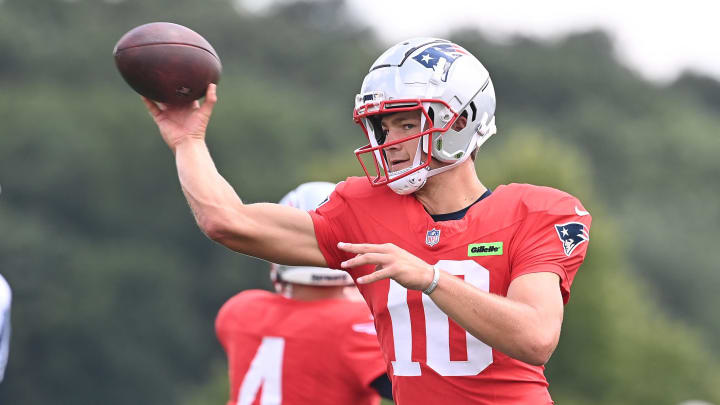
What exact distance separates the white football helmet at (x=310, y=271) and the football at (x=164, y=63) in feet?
5.13

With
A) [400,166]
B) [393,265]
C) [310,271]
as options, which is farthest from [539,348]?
[310,271]

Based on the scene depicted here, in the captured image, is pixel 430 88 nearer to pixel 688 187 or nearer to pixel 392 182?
pixel 392 182

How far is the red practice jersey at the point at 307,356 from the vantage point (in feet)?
18.2

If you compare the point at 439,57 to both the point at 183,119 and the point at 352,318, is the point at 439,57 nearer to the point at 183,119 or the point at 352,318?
the point at 183,119

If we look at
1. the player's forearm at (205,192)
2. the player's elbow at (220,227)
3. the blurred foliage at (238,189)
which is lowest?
the blurred foliage at (238,189)

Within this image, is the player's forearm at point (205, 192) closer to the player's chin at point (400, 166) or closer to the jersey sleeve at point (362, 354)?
the player's chin at point (400, 166)

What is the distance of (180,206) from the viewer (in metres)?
46.1

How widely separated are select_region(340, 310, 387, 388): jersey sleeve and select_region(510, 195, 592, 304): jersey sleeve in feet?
4.88

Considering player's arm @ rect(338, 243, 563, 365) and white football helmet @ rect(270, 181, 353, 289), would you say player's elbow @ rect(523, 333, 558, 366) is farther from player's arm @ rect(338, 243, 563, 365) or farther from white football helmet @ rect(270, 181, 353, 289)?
white football helmet @ rect(270, 181, 353, 289)

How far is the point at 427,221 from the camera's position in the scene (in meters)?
4.31

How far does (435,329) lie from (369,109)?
0.82 m

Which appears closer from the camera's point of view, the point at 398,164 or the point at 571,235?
the point at 571,235

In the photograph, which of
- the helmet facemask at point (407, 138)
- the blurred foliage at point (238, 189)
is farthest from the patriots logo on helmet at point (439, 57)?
the blurred foliage at point (238, 189)

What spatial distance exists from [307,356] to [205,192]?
5.45 ft
